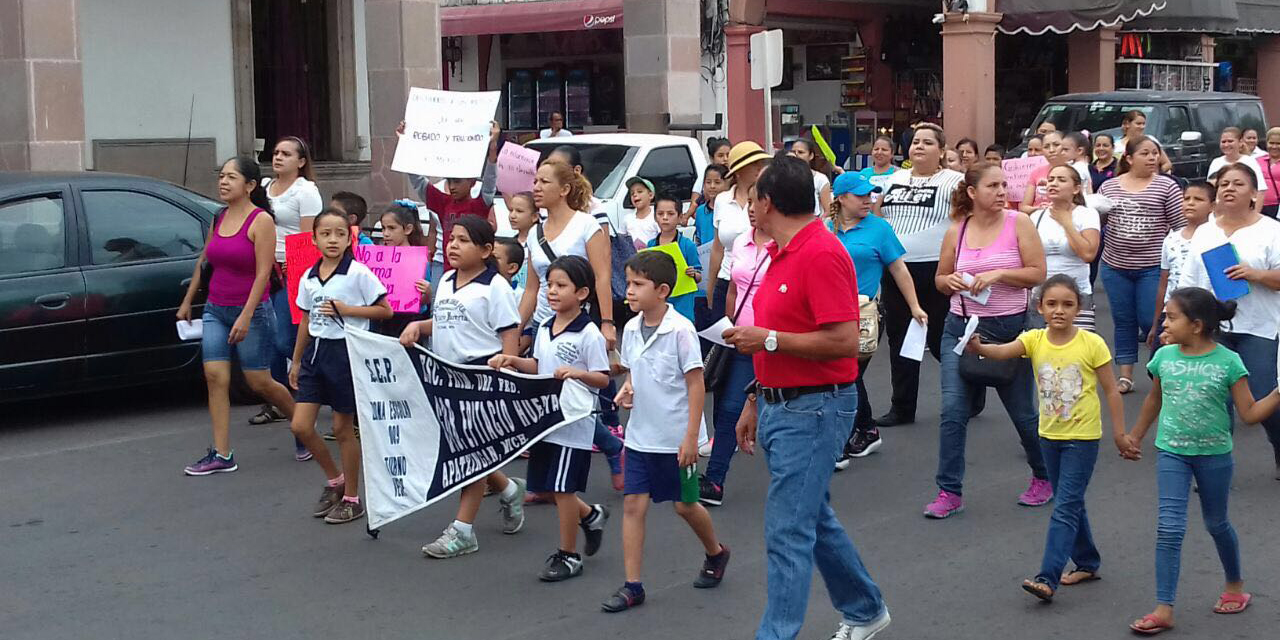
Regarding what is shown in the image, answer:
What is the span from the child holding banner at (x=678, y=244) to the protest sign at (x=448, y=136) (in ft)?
3.93

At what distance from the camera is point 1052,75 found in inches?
1228

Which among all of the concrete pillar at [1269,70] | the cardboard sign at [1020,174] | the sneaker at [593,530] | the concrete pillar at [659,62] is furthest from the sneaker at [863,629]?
the concrete pillar at [1269,70]

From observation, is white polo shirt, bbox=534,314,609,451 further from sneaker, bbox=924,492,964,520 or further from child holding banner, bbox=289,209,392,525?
sneaker, bbox=924,492,964,520

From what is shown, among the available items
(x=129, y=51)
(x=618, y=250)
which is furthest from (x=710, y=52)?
(x=618, y=250)

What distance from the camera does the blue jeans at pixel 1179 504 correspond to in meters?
5.60

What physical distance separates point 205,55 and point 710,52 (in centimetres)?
980

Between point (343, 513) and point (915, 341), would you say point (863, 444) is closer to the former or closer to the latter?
point (915, 341)

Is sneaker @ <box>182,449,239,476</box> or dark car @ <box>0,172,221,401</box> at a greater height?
dark car @ <box>0,172,221,401</box>

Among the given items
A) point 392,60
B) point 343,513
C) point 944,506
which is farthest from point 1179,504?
point 392,60

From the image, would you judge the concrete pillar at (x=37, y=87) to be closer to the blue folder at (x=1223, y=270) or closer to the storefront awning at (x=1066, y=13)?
the blue folder at (x=1223, y=270)

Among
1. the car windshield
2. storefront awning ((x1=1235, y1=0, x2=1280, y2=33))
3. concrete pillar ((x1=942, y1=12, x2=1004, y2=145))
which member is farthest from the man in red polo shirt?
storefront awning ((x1=1235, y1=0, x2=1280, y2=33))

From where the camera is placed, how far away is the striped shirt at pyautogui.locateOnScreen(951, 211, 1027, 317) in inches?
294

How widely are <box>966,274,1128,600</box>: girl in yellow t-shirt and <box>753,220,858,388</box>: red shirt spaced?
136 centimetres

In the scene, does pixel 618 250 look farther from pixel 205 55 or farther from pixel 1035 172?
pixel 205 55
